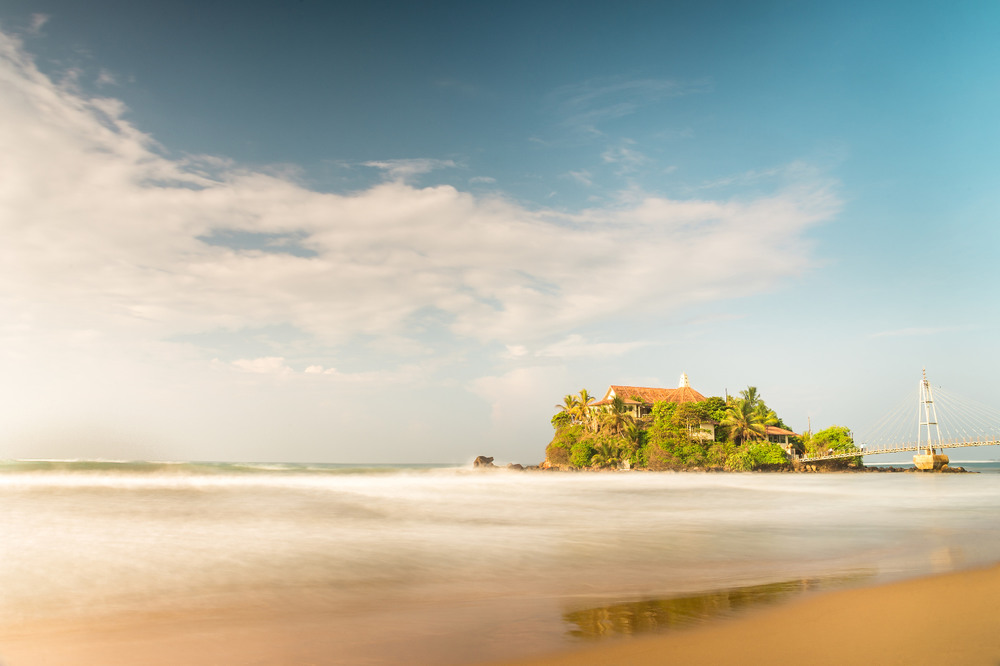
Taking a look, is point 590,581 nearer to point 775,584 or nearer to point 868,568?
point 775,584

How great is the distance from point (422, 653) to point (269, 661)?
107 cm

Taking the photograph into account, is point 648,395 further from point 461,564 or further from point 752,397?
point 461,564

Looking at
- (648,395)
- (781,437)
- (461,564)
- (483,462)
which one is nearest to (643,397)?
(648,395)

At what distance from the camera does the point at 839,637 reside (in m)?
4.20

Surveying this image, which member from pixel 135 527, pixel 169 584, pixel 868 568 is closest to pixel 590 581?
pixel 868 568

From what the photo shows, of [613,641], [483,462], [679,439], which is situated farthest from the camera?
[483,462]

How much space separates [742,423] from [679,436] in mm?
6889

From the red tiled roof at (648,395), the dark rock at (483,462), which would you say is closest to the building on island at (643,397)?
the red tiled roof at (648,395)

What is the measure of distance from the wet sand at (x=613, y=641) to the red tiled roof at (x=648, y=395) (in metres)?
59.8

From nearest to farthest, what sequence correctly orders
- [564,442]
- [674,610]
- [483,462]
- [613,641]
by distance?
[613,641] < [674,610] < [564,442] < [483,462]

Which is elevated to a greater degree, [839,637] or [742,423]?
[742,423]

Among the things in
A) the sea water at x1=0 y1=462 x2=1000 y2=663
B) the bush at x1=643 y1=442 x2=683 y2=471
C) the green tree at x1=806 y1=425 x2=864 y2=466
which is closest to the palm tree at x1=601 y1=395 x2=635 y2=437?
the bush at x1=643 y1=442 x2=683 y2=471

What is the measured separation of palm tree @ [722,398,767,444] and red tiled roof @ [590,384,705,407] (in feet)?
18.0

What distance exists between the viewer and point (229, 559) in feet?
28.0
